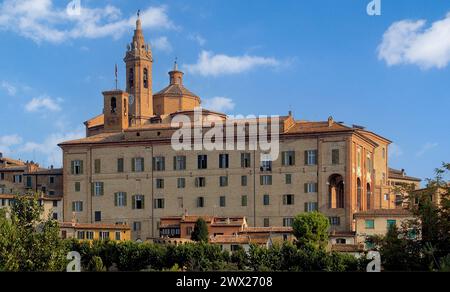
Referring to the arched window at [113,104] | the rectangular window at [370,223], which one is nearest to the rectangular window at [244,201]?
the rectangular window at [370,223]

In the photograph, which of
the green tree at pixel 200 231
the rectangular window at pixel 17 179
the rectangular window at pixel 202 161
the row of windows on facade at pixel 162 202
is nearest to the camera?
the green tree at pixel 200 231

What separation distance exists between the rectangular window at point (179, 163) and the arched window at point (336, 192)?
9448mm

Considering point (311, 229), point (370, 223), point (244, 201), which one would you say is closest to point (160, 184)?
point (244, 201)

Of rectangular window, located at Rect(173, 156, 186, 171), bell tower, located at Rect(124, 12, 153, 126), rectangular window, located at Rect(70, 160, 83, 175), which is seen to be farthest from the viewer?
bell tower, located at Rect(124, 12, 153, 126)

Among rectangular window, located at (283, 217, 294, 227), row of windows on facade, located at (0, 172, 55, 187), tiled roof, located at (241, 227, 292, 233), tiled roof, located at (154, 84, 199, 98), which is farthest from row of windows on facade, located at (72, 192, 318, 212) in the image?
tiled roof, located at (154, 84, 199, 98)

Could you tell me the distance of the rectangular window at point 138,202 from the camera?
176ft

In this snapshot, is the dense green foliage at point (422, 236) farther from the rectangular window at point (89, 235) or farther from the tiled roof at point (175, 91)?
the tiled roof at point (175, 91)

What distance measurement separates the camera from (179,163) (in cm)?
5366

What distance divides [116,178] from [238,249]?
13.9m

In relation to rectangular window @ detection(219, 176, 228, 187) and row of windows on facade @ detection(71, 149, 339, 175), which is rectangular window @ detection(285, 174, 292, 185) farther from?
rectangular window @ detection(219, 176, 228, 187)

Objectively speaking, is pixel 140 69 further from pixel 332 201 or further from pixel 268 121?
pixel 332 201

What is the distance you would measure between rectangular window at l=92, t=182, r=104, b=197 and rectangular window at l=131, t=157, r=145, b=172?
2.32 meters

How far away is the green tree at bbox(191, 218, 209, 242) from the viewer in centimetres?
4678
